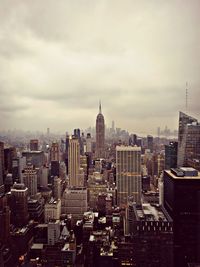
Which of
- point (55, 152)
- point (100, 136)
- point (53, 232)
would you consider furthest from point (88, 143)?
point (53, 232)

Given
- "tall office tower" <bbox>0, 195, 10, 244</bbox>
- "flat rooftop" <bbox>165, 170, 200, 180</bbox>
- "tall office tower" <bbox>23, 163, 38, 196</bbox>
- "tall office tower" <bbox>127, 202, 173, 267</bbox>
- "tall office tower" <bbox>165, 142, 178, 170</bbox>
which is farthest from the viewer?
"tall office tower" <bbox>23, 163, 38, 196</bbox>

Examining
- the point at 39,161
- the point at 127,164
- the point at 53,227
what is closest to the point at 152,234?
the point at 53,227

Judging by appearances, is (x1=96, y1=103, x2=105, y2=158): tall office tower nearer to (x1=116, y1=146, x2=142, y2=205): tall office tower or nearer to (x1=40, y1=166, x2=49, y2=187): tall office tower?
(x1=116, y1=146, x2=142, y2=205): tall office tower

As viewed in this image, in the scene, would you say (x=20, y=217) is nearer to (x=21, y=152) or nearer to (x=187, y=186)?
(x=21, y=152)

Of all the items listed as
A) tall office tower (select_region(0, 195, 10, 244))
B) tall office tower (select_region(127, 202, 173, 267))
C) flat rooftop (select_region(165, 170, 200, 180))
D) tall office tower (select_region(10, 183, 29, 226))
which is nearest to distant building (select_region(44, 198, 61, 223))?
tall office tower (select_region(10, 183, 29, 226))

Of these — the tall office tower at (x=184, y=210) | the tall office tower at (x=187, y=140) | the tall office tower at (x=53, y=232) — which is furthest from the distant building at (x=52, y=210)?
the tall office tower at (x=187, y=140)

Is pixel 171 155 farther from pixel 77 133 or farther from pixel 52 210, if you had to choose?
pixel 52 210
